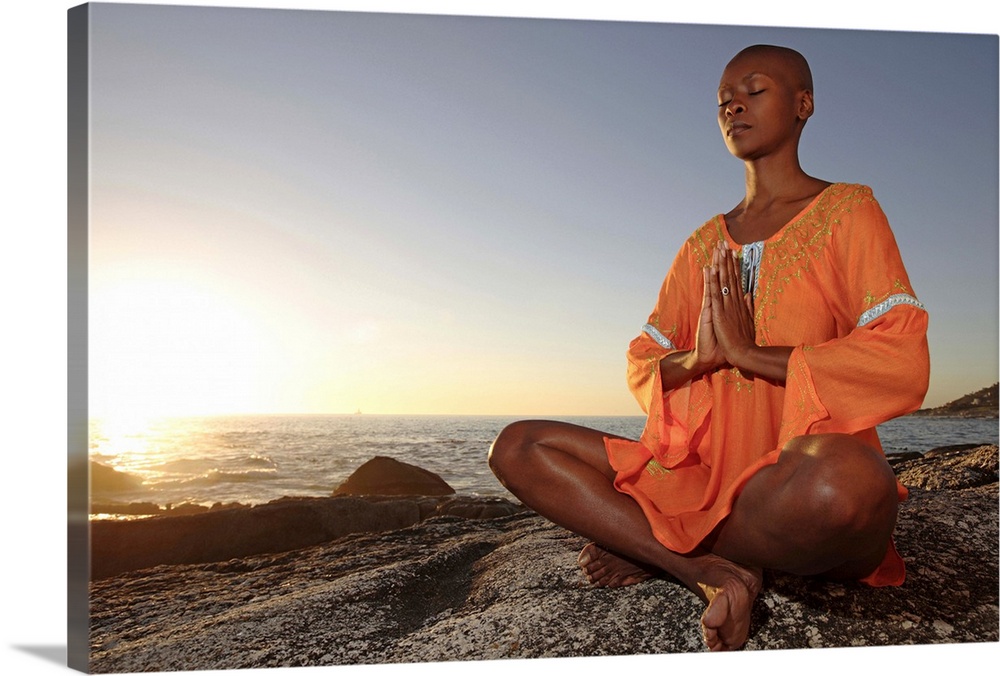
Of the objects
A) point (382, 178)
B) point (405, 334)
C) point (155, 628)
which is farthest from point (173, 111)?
point (155, 628)

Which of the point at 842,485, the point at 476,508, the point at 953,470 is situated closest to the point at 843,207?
the point at 842,485

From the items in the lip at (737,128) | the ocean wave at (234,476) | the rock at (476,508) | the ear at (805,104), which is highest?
the ear at (805,104)

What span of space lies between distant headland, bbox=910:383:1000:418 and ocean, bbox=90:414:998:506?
3 cm

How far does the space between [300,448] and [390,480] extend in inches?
15.8

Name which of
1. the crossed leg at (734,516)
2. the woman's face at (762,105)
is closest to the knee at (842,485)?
the crossed leg at (734,516)

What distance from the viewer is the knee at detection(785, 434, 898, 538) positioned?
2.64 m

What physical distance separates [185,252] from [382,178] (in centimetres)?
85

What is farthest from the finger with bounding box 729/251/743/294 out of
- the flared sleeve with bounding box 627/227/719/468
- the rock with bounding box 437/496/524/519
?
the rock with bounding box 437/496/524/519

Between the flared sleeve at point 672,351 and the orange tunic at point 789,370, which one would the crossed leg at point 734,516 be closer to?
the orange tunic at point 789,370

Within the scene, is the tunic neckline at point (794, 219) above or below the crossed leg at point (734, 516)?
above

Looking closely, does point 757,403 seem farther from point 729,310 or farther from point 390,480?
point 390,480

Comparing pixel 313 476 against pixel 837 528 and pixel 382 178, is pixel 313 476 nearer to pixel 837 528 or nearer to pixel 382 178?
pixel 382 178

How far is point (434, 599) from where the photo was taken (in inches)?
131

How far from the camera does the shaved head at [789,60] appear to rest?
318cm
